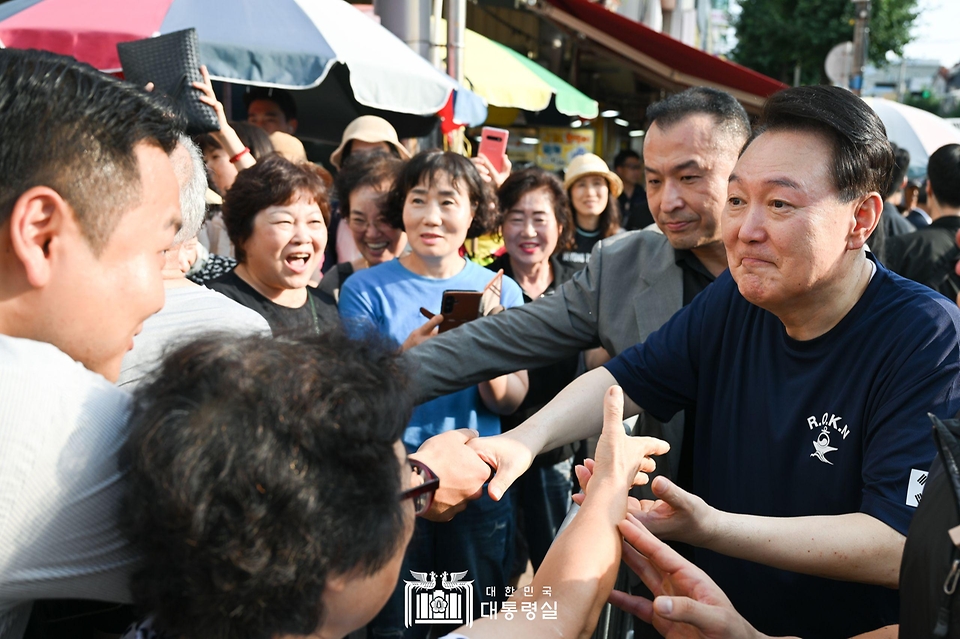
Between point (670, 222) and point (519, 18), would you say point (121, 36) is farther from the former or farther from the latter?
point (519, 18)

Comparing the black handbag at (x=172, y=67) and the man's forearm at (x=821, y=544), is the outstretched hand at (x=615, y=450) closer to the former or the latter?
the man's forearm at (x=821, y=544)

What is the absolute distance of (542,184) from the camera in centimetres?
478

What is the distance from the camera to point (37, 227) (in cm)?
121

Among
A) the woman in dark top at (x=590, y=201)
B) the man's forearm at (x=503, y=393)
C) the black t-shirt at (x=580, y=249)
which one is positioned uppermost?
the woman in dark top at (x=590, y=201)

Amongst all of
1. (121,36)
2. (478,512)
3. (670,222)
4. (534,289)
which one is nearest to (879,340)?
(670,222)

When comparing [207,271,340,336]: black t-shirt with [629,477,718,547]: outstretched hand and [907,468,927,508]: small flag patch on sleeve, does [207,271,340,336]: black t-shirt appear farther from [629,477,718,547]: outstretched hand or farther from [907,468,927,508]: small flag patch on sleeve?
[907,468,927,508]: small flag patch on sleeve

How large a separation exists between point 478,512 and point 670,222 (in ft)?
4.47

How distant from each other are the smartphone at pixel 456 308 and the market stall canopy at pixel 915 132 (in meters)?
8.76

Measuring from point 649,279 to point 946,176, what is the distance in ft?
11.8

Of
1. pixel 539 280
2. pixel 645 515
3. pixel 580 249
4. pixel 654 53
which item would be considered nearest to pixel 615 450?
pixel 645 515

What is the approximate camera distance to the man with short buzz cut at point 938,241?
513cm

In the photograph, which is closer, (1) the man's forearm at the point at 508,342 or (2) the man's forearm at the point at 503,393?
(1) the man's forearm at the point at 508,342

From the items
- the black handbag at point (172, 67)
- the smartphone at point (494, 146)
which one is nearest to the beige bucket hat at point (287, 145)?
the smartphone at point (494, 146)

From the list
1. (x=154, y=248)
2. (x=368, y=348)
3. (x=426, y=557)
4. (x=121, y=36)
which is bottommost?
(x=426, y=557)
